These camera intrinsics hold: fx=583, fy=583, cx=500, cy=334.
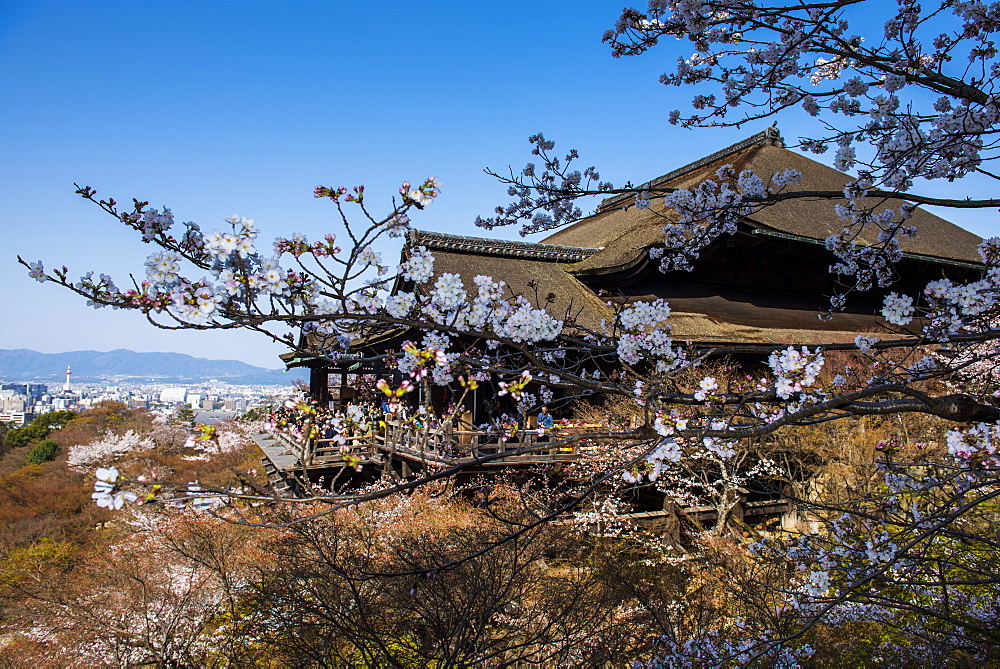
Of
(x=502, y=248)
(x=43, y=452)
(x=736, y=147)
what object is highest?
(x=736, y=147)

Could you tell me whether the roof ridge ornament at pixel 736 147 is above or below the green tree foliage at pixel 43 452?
above

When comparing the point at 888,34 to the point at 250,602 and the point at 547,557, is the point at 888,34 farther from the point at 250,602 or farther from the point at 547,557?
the point at 250,602

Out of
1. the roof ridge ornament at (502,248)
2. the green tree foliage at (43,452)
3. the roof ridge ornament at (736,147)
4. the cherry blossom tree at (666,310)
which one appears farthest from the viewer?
the green tree foliage at (43,452)

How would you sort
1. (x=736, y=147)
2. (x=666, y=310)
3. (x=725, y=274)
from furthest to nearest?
1. (x=736, y=147)
2. (x=725, y=274)
3. (x=666, y=310)

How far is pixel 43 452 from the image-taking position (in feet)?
55.6

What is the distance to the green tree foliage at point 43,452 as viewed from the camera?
55.2 feet

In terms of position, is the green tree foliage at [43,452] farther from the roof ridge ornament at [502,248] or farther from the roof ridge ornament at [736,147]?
the roof ridge ornament at [736,147]

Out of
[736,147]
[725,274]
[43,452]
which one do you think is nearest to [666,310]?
[725,274]

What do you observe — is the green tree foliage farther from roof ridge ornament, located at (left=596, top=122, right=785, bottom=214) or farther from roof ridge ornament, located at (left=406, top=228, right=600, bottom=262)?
roof ridge ornament, located at (left=596, top=122, right=785, bottom=214)

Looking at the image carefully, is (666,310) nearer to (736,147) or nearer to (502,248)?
(502,248)

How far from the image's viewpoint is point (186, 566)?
6621 mm

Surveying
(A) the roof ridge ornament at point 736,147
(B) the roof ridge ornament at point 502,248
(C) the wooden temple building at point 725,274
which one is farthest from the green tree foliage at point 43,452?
(A) the roof ridge ornament at point 736,147

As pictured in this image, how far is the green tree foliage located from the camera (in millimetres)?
16812

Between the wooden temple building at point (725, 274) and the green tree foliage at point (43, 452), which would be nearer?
the wooden temple building at point (725, 274)
